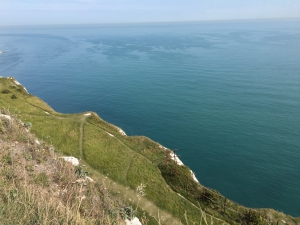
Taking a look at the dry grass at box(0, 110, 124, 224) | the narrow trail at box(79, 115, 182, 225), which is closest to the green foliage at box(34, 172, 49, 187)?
the dry grass at box(0, 110, 124, 224)

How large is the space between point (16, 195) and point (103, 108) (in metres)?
72.3

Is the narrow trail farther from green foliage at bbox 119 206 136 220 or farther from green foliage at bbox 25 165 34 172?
green foliage at bbox 25 165 34 172

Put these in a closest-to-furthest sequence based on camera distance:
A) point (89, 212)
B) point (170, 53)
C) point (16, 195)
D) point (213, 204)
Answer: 1. point (16, 195)
2. point (89, 212)
3. point (213, 204)
4. point (170, 53)

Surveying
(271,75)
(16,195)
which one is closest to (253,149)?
(16,195)

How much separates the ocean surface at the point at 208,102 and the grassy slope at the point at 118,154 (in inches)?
493

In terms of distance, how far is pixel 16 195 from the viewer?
39.3 feet

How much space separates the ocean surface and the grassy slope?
12.5 meters

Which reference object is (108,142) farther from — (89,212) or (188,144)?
(89,212)

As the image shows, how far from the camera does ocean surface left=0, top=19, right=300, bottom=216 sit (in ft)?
160

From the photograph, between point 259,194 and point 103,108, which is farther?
point 103,108

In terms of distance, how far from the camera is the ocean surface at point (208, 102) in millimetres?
48781

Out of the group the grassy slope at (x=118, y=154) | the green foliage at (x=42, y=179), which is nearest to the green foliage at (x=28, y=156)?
the green foliage at (x=42, y=179)

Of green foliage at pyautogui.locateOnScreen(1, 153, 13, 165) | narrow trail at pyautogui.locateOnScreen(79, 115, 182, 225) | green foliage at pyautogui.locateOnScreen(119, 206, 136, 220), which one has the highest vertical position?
green foliage at pyautogui.locateOnScreen(1, 153, 13, 165)

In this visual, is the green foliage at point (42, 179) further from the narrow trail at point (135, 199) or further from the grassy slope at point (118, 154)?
the grassy slope at point (118, 154)
